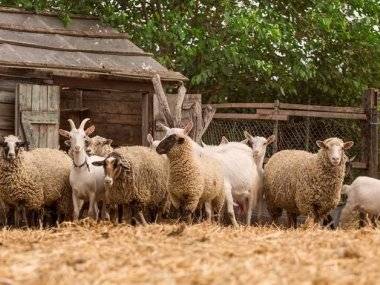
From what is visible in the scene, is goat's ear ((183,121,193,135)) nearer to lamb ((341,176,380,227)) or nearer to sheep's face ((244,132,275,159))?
sheep's face ((244,132,275,159))

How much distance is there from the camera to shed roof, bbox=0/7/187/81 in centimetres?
1426

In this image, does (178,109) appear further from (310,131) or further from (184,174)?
(184,174)

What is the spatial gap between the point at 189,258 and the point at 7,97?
28.5 ft

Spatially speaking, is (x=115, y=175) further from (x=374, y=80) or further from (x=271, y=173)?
(x=374, y=80)

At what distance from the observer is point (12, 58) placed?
13.9 metres

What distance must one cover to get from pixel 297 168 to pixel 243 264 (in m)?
6.92

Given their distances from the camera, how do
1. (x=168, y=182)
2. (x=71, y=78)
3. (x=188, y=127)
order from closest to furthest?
(x=168, y=182) → (x=188, y=127) → (x=71, y=78)

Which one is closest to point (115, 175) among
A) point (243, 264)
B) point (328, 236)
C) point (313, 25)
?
point (328, 236)

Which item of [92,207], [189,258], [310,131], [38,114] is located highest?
[38,114]

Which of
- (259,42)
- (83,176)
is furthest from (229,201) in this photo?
A: (259,42)

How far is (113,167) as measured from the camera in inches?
480

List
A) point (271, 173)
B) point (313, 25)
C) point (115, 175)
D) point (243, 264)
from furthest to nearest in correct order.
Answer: point (313, 25) < point (271, 173) < point (115, 175) < point (243, 264)

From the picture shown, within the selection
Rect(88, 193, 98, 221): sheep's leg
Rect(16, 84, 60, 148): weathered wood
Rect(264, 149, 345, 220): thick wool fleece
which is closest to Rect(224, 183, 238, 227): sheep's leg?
Rect(264, 149, 345, 220): thick wool fleece

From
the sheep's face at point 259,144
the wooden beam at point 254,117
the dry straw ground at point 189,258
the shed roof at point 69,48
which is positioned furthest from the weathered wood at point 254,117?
the dry straw ground at point 189,258
